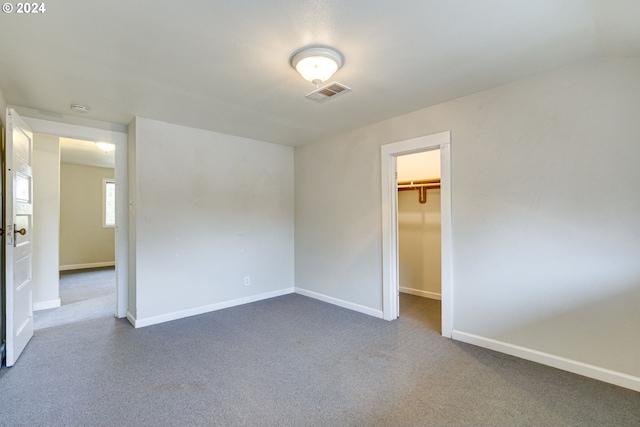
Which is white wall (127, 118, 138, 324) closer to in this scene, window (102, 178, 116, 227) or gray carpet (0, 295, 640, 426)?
gray carpet (0, 295, 640, 426)

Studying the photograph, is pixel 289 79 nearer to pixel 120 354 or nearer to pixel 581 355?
pixel 120 354

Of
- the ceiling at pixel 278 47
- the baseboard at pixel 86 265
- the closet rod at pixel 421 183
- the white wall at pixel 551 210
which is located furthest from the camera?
the baseboard at pixel 86 265

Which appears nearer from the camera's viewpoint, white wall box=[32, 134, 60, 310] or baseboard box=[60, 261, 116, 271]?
white wall box=[32, 134, 60, 310]

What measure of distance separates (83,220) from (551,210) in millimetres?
9079

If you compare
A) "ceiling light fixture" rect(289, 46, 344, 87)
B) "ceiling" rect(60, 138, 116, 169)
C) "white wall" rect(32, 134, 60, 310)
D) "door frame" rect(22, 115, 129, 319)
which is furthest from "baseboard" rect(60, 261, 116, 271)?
"ceiling light fixture" rect(289, 46, 344, 87)

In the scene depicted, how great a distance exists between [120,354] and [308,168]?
10.6 ft

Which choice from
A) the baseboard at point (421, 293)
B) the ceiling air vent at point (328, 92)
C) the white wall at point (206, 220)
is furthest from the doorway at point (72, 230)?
the baseboard at point (421, 293)

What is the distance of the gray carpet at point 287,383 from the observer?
186 cm

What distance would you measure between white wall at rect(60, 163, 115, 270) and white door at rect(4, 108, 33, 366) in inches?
195

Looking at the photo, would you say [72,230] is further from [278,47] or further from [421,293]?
[421,293]

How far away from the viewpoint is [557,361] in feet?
7.89

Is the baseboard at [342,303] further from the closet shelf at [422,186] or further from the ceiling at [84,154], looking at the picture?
the ceiling at [84,154]

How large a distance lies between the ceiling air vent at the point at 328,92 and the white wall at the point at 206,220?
5.87ft

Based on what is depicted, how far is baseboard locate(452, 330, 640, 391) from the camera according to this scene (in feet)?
7.01
